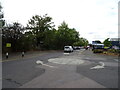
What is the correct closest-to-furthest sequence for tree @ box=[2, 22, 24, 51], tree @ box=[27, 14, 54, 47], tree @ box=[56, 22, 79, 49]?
tree @ box=[2, 22, 24, 51]
tree @ box=[27, 14, 54, 47]
tree @ box=[56, 22, 79, 49]

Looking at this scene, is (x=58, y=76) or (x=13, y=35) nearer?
(x=58, y=76)

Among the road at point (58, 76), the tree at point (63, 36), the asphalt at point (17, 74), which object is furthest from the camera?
the tree at point (63, 36)

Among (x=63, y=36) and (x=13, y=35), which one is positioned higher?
(x=63, y=36)

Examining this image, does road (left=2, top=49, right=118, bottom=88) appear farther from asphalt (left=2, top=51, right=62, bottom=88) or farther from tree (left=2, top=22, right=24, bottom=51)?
tree (left=2, top=22, right=24, bottom=51)

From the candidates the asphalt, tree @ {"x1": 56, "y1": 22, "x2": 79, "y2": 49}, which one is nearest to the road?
the asphalt

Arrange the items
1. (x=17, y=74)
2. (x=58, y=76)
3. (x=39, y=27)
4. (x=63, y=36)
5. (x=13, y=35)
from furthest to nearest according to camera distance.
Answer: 1. (x=63, y=36)
2. (x=39, y=27)
3. (x=13, y=35)
4. (x=17, y=74)
5. (x=58, y=76)

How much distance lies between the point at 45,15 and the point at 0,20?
63.6 ft

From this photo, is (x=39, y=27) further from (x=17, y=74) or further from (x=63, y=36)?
(x=17, y=74)

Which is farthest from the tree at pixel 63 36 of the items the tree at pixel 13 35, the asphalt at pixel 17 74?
the asphalt at pixel 17 74

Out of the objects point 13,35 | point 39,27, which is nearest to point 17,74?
point 13,35

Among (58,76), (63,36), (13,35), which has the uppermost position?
(63,36)

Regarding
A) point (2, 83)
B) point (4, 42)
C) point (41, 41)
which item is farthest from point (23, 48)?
point (2, 83)

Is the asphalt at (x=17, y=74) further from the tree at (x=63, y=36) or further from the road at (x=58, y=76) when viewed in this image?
the tree at (x=63, y=36)

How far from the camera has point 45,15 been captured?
116ft
